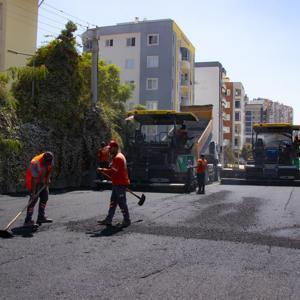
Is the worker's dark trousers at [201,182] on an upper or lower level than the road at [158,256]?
upper

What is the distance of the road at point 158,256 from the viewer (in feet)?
17.1

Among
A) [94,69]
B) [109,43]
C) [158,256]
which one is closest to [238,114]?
[109,43]

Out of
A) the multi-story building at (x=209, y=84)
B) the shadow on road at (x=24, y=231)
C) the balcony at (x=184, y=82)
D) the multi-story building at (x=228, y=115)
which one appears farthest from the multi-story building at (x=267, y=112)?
the shadow on road at (x=24, y=231)

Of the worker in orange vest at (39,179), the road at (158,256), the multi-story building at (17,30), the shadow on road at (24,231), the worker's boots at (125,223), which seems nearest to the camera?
the road at (158,256)

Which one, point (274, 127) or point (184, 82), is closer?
point (274, 127)

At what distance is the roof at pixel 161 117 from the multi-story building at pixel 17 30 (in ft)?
41.3

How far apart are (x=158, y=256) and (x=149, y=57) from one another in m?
43.8

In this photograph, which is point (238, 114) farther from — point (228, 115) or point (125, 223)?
point (125, 223)

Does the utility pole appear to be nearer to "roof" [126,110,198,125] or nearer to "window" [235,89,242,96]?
"roof" [126,110,198,125]

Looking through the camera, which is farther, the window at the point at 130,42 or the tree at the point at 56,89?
the window at the point at 130,42

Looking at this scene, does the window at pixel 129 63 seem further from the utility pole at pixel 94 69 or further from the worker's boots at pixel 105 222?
the worker's boots at pixel 105 222

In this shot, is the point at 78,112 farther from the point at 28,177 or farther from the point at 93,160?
the point at 28,177

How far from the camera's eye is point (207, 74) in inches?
2911

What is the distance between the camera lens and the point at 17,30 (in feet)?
98.0
